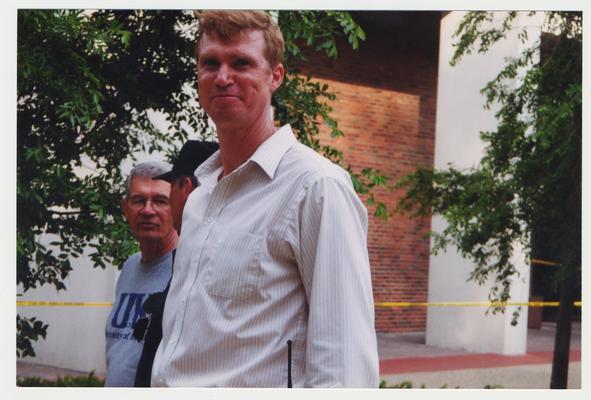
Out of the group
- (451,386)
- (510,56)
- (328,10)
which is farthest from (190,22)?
(451,386)

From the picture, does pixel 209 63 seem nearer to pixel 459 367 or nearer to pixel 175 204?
pixel 175 204

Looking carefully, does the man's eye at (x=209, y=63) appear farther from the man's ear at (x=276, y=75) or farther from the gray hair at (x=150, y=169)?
the gray hair at (x=150, y=169)

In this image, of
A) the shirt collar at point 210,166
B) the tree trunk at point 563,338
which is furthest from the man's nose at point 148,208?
the tree trunk at point 563,338

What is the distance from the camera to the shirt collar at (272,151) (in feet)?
5.50

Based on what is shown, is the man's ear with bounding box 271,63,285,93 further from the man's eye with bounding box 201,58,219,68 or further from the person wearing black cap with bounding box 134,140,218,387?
the person wearing black cap with bounding box 134,140,218,387

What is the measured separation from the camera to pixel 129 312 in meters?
2.84

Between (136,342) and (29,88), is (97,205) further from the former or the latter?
(136,342)

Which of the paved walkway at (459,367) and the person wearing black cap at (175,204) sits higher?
the person wearing black cap at (175,204)

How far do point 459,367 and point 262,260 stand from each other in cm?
861

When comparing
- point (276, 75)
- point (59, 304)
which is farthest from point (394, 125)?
point (276, 75)

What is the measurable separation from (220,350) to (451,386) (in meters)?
7.15

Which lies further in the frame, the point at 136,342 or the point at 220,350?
the point at 136,342
